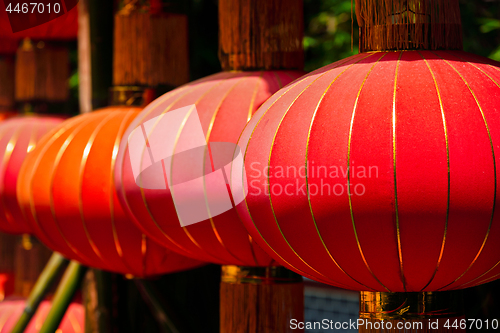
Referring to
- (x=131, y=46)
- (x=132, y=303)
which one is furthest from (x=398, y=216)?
(x=132, y=303)

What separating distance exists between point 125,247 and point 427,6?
4.65ft

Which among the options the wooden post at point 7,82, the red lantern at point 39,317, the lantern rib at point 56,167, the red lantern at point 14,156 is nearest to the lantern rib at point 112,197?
Answer: the lantern rib at point 56,167

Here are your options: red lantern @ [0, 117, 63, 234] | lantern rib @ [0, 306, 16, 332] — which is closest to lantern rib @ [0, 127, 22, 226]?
red lantern @ [0, 117, 63, 234]

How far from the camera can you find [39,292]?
3660 mm

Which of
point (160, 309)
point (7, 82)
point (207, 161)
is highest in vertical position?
point (7, 82)

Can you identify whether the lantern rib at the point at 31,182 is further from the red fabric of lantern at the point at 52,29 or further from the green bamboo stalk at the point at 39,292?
the green bamboo stalk at the point at 39,292

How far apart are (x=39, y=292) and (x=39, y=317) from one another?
1.83ft

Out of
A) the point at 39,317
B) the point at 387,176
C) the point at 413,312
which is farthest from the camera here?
the point at 39,317

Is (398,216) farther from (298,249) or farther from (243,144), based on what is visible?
(243,144)

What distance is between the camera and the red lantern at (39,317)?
13.0 ft

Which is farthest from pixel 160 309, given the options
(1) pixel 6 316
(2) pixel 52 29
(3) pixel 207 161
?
(2) pixel 52 29

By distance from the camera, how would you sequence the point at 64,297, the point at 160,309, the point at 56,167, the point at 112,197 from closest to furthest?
the point at 112,197, the point at 56,167, the point at 160,309, the point at 64,297

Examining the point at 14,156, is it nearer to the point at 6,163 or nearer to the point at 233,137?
the point at 6,163

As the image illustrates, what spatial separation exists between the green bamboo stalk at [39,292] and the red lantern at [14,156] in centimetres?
24
